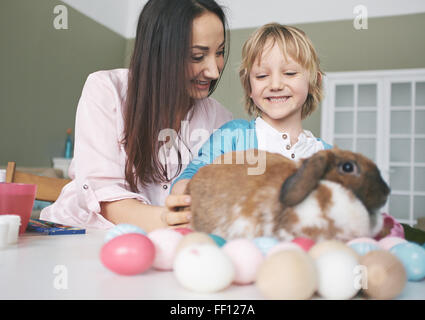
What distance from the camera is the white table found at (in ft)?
1.20

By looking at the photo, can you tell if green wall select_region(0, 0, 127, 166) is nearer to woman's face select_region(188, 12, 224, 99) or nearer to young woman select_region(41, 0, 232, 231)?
young woman select_region(41, 0, 232, 231)

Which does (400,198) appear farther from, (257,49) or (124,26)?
(124,26)

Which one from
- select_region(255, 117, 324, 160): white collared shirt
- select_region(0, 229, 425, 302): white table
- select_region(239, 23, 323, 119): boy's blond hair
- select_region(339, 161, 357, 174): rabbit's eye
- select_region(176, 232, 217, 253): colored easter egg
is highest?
select_region(239, 23, 323, 119): boy's blond hair

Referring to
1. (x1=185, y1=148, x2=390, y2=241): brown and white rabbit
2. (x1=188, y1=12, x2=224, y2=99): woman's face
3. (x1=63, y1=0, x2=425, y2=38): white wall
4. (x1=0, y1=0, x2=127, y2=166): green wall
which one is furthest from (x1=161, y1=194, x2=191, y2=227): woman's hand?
(x1=63, y1=0, x2=425, y2=38): white wall

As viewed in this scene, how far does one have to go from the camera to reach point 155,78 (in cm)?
105

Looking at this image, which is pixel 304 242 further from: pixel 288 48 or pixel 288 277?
pixel 288 48

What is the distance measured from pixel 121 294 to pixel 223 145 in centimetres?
64

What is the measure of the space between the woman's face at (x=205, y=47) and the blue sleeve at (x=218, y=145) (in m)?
0.15

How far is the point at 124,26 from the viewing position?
17.8ft

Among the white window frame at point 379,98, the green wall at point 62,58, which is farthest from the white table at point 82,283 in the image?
the white window frame at point 379,98

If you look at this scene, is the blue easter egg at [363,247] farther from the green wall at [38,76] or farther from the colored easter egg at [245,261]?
the green wall at [38,76]

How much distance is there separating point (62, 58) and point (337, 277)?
433 centimetres

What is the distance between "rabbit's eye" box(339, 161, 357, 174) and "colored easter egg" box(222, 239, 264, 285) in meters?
0.13

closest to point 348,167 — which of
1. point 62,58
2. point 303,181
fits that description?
point 303,181
